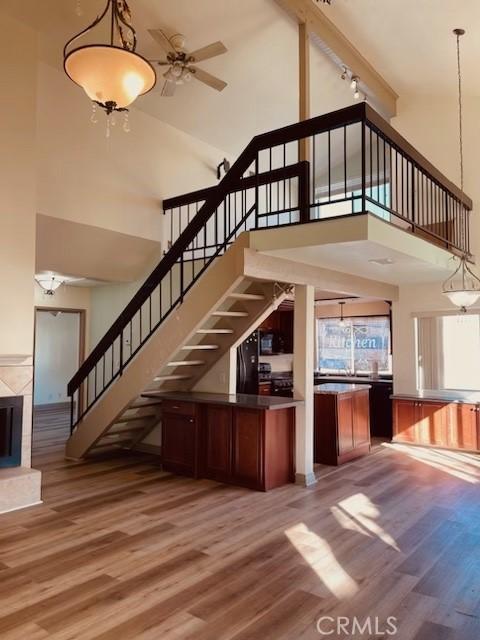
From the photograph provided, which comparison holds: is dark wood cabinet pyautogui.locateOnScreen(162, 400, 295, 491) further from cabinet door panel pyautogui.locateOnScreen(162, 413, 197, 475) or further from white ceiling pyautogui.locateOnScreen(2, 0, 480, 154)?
white ceiling pyautogui.locateOnScreen(2, 0, 480, 154)

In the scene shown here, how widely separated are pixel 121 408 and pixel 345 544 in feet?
9.69

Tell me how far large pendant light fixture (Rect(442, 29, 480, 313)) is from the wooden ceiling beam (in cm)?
103

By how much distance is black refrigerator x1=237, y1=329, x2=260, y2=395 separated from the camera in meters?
8.34

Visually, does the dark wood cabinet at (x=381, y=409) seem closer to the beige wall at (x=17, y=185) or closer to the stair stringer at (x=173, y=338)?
the stair stringer at (x=173, y=338)

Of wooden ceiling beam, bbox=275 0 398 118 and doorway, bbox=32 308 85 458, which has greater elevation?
wooden ceiling beam, bbox=275 0 398 118

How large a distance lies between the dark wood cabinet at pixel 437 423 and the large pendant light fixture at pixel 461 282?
1531 millimetres

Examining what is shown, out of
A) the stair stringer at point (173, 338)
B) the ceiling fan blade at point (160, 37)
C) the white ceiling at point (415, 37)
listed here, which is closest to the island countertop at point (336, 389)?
the stair stringer at point (173, 338)

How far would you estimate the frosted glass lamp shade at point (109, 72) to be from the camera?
242 cm

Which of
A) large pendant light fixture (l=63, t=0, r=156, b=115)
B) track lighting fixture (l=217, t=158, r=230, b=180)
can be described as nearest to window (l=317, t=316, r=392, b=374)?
track lighting fixture (l=217, t=158, r=230, b=180)

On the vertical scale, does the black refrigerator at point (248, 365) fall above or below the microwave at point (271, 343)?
below

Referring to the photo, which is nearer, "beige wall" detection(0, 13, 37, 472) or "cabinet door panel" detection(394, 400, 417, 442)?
"beige wall" detection(0, 13, 37, 472)

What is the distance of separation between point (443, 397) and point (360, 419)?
142 centimetres

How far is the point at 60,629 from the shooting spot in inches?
104

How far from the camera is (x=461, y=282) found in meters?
6.86
